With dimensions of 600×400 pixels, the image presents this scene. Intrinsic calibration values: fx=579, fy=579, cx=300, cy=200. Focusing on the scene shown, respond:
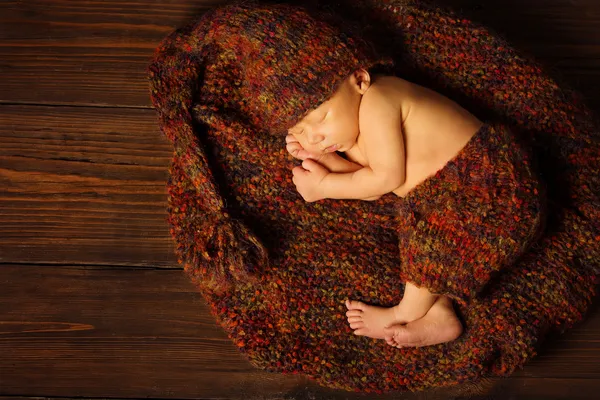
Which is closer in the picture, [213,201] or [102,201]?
[213,201]

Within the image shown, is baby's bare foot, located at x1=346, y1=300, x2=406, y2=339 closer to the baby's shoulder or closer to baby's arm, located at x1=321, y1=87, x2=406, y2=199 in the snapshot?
baby's arm, located at x1=321, y1=87, x2=406, y2=199

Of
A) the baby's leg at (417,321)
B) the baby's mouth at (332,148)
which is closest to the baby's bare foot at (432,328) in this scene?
the baby's leg at (417,321)

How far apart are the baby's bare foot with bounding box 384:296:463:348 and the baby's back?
28 centimetres

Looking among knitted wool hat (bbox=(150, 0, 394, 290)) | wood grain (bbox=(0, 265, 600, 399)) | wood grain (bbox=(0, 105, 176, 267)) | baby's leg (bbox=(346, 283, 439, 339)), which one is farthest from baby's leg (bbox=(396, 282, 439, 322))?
wood grain (bbox=(0, 105, 176, 267))

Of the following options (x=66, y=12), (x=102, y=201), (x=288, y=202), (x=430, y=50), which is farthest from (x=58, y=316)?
(x=430, y=50)

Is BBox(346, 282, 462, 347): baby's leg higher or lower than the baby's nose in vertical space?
lower

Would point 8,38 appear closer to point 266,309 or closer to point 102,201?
point 102,201

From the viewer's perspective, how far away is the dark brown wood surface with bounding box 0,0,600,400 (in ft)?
3.96

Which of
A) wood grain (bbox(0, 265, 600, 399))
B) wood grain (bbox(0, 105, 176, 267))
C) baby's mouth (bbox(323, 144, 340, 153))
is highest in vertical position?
baby's mouth (bbox(323, 144, 340, 153))

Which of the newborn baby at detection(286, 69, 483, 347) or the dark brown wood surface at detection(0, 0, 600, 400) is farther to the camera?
the dark brown wood surface at detection(0, 0, 600, 400)

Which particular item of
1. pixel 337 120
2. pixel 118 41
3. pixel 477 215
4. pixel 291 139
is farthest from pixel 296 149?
pixel 118 41

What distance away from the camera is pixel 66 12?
1.25 meters

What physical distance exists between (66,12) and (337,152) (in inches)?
26.0

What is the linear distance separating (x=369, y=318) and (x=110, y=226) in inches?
22.6
